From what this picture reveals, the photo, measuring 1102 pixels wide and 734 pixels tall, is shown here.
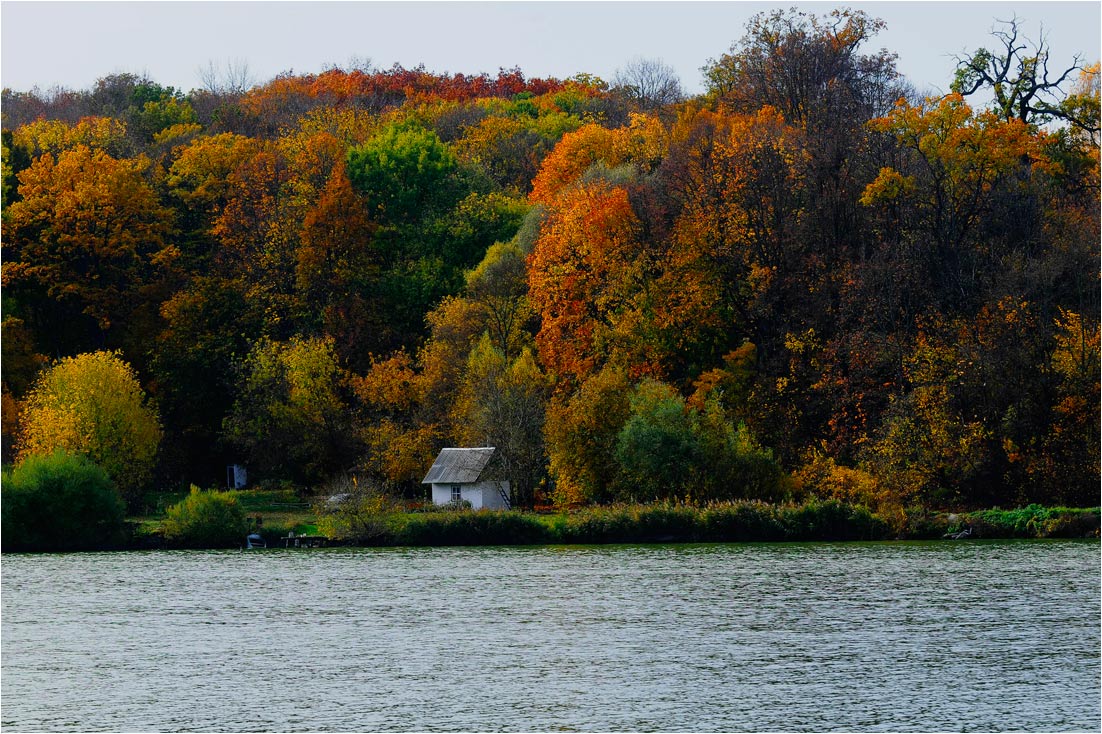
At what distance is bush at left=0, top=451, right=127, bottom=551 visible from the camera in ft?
176

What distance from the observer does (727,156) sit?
67000 millimetres

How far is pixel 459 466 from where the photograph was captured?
201ft

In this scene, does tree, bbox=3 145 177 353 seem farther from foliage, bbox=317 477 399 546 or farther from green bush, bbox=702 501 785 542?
green bush, bbox=702 501 785 542

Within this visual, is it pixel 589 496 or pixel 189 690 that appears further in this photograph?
pixel 589 496

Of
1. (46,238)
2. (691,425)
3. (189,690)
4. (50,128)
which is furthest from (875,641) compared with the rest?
(50,128)

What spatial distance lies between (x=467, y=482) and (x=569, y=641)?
27.0 metres

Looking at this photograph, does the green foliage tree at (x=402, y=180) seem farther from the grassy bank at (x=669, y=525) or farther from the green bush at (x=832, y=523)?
the green bush at (x=832, y=523)

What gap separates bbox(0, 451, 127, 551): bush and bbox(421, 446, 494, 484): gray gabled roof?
12.3m

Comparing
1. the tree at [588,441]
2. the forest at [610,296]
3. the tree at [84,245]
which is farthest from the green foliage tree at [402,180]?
the tree at [588,441]

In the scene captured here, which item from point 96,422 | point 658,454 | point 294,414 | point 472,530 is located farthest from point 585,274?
point 96,422

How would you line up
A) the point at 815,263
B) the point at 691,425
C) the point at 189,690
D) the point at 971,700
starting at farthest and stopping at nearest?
the point at 815,263
the point at 691,425
the point at 189,690
the point at 971,700

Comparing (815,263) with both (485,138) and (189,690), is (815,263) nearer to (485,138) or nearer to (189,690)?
(485,138)

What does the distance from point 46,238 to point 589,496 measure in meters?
31.9

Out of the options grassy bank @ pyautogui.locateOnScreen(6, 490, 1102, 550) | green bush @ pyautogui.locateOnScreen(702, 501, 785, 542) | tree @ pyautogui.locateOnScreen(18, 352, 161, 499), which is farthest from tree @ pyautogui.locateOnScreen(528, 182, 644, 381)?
tree @ pyautogui.locateOnScreen(18, 352, 161, 499)
